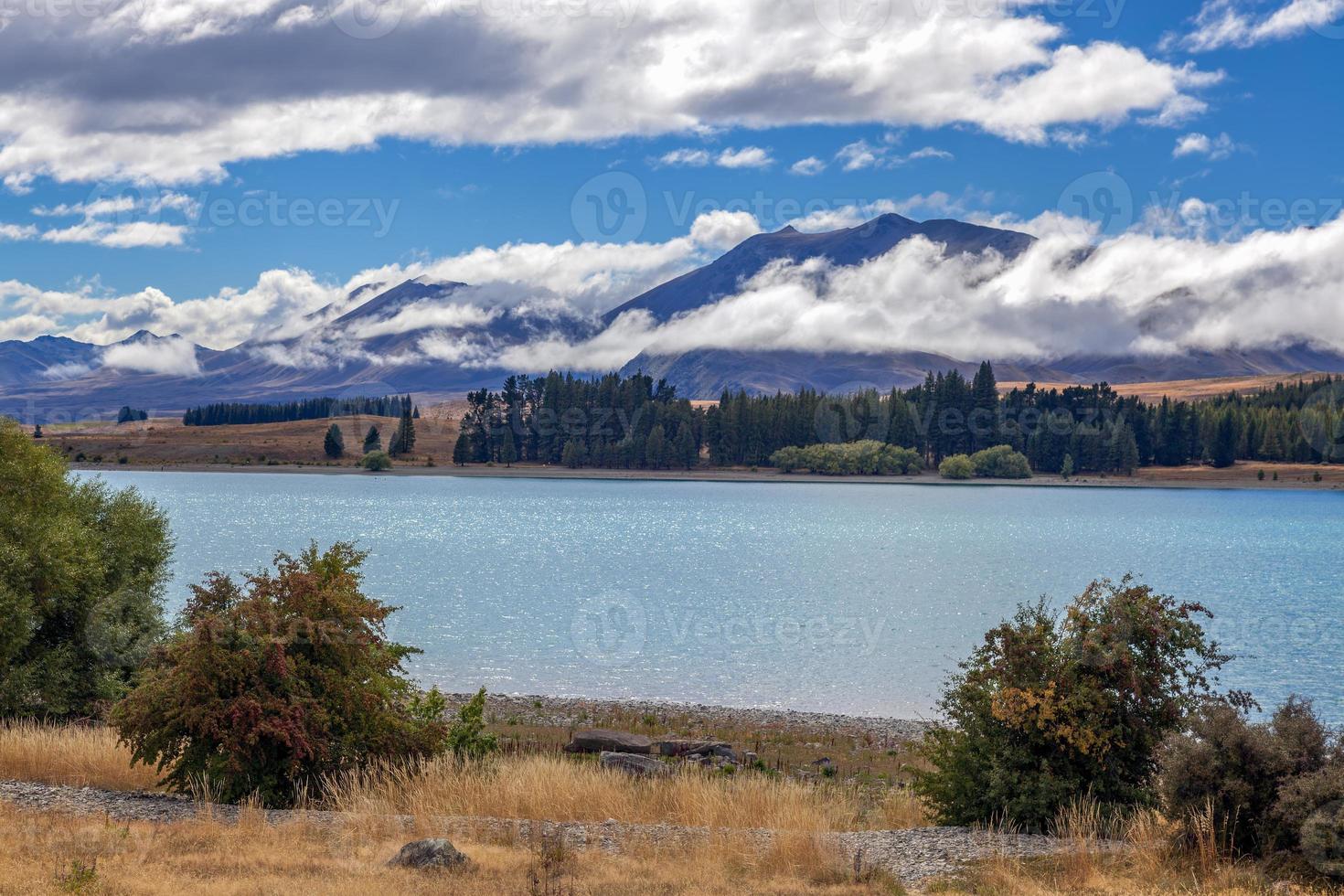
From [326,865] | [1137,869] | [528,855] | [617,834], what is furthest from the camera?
[617,834]

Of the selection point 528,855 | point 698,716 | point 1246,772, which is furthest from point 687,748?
point 1246,772

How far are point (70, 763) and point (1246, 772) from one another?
18.4 metres

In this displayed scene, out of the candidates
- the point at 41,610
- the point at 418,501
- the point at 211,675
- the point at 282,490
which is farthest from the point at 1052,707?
the point at 282,490

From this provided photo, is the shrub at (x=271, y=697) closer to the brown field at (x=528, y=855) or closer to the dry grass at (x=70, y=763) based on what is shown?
the dry grass at (x=70, y=763)

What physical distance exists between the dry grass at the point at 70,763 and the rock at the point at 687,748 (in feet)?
38.8

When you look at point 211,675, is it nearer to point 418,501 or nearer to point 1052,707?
point 1052,707

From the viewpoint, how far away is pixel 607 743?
91.9 ft

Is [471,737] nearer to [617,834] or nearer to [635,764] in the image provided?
[635,764]

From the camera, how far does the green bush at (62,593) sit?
27.9 meters

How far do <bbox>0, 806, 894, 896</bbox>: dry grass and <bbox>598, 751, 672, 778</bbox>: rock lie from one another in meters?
7.23

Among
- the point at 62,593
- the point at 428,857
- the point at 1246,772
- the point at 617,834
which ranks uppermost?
the point at 1246,772

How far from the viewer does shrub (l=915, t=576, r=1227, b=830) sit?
16438 millimetres

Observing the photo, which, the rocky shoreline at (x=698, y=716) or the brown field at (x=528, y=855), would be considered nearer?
the brown field at (x=528, y=855)

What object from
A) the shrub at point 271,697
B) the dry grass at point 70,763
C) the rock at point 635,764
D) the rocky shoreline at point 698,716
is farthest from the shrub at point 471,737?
the rocky shoreline at point 698,716
